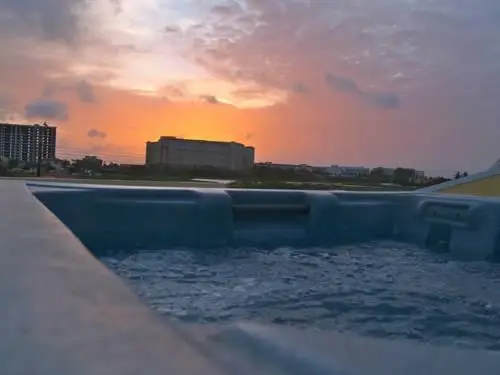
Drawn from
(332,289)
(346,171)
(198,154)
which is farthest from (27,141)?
(332,289)

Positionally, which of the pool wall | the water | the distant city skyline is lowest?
the water

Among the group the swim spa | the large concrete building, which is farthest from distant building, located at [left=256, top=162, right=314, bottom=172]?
the swim spa

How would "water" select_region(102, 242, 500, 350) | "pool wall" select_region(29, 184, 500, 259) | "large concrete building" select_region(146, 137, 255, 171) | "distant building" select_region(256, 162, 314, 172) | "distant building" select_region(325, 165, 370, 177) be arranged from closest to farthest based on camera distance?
"water" select_region(102, 242, 500, 350), "pool wall" select_region(29, 184, 500, 259), "distant building" select_region(325, 165, 370, 177), "distant building" select_region(256, 162, 314, 172), "large concrete building" select_region(146, 137, 255, 171)

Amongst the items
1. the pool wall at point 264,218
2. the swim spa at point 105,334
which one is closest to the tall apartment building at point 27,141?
the pool wall at point 264,218

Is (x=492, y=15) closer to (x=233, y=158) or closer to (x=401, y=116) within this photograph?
(x=401, y=116)

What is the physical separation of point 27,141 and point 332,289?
1199cm

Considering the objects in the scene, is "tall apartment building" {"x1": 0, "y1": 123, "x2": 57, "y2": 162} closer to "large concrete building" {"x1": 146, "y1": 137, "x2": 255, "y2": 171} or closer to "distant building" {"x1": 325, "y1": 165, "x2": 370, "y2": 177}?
"large concrete building" {"x1": 146, "y1": 137, "x2": 255, "y2": 171}

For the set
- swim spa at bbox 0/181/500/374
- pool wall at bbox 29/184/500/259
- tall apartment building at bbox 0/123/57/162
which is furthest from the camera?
tall apartment building at bbox 0/123/57/162

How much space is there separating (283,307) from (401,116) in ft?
22.7

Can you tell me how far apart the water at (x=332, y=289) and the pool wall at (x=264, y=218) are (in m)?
0.28

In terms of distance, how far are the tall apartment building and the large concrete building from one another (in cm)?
223

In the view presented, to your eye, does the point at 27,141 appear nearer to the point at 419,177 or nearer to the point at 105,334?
the point at 419,177

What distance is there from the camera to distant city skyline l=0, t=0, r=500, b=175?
7.33 meters

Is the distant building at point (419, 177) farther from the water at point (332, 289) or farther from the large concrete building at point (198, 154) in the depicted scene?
the water at point (332, 289)
